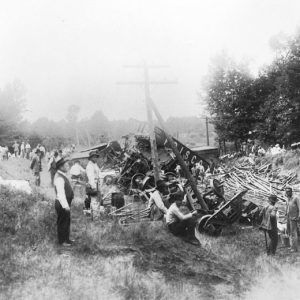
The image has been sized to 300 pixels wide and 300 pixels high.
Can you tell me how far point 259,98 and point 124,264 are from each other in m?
31.7

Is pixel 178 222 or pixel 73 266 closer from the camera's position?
pixel 73 266

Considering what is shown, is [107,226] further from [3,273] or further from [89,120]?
[89,120]

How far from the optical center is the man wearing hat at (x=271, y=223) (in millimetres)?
9118

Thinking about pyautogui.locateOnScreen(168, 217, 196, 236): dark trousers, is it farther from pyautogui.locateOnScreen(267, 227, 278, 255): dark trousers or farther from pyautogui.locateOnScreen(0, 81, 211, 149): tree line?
pyautogui.locateOnScreen(0, 81, 211, 149): tree line

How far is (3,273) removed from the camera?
6.41m

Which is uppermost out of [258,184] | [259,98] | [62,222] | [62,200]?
[259,98]

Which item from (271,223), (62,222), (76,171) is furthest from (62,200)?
(76,171)

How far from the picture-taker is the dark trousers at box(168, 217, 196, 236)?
9.03 m

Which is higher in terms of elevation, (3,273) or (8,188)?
(8,188)

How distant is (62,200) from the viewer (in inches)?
283

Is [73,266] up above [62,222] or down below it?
below

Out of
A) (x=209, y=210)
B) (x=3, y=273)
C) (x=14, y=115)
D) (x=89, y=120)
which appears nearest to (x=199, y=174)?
(x=209, y=210)

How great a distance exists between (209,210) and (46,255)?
5.63 metres

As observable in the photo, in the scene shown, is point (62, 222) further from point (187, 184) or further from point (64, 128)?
point (64, 128)
